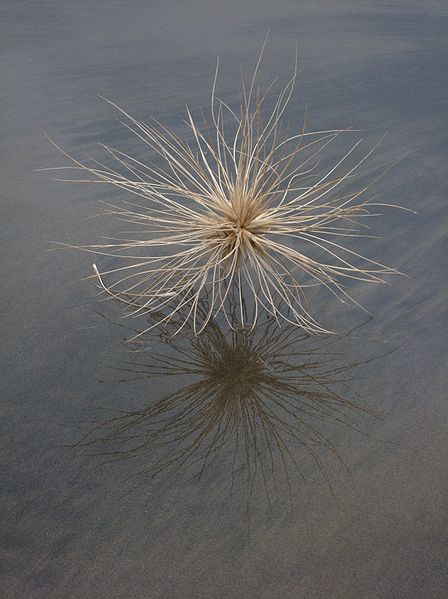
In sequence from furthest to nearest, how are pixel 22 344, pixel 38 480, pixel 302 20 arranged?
pixel 302 20
pixel 22 344
pixel 38 480

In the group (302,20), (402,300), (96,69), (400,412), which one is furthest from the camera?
(302,20)

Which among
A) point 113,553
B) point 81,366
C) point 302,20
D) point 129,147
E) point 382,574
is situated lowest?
point 382,574

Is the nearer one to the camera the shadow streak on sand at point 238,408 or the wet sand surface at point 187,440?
the wet sand surface at point 187,440

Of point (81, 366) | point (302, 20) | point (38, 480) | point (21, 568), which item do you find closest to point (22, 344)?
point (81, 366)

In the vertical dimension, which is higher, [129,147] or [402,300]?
[129,147]

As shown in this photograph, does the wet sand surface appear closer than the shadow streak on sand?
Yes

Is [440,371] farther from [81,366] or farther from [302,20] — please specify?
[302,20]

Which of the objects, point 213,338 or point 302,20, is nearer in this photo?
point 213,338
